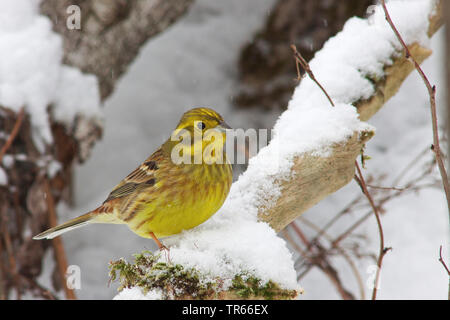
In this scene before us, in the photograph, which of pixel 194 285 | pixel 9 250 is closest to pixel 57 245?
pixel 9 250

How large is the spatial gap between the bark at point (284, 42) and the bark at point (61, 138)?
4.50ft

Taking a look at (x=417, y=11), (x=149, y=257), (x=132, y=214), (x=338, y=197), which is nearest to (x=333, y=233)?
(x=338, y=197)

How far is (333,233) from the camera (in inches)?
175

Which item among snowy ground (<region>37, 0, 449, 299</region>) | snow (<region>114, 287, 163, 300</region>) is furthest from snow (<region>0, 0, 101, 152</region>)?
snow (<region>114, 287, 163, 300</region>)

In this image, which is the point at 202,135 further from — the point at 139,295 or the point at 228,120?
the point at 228,120

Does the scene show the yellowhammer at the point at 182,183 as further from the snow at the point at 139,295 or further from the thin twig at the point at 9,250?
the thin twig at the point at 9,250

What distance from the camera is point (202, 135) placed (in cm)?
236

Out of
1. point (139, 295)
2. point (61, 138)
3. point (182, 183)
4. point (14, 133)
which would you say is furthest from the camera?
point (61, 138)

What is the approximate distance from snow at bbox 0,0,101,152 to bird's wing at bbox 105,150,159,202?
58.4 inches

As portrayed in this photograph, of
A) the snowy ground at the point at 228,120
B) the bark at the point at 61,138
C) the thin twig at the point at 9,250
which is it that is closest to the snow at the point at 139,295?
the bark at the point at 61,138

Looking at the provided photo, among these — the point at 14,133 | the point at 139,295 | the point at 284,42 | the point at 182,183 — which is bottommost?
the point at 139,295

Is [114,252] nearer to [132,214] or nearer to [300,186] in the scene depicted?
[132,214]

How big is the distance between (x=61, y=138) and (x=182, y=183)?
2.11m

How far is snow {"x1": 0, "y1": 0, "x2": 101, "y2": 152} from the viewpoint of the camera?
147 inches
